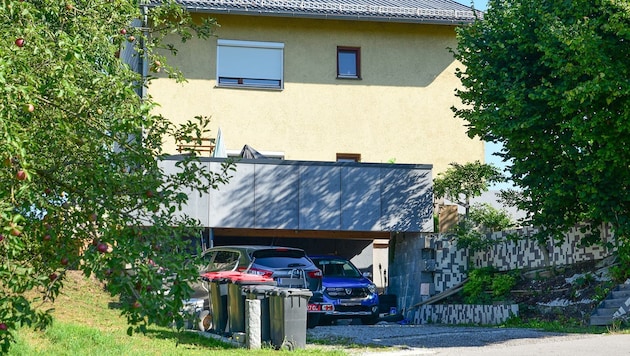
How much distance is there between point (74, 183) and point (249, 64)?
796 inches

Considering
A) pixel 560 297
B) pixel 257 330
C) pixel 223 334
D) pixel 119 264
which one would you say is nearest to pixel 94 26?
pixel 119 264

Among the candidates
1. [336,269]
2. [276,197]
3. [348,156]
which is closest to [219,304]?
[336,269]

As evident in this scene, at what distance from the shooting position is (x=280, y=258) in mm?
19703

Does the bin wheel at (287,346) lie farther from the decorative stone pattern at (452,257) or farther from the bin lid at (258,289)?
the decorative stone pattern at (452,257)

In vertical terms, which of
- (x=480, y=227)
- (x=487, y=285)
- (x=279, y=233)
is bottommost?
(x=487, y=285)

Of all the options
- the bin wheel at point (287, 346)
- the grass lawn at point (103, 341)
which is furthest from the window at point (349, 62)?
the bin wheel at point (287, 346)

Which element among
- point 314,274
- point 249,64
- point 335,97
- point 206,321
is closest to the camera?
point 206,321

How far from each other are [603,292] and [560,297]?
4.55 ft

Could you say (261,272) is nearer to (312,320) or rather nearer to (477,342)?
(312,320)

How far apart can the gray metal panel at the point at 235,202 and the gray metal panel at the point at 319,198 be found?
1285 millimetres

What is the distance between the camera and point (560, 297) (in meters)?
20.0

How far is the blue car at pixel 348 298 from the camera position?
20.8 meters

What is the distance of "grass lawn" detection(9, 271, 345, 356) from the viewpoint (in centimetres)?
1387

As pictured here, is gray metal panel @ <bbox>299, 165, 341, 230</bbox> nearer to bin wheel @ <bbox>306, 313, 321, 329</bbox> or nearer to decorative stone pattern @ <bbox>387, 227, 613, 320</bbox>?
decorative stone pattern @ <bbox>387, 227, 613, 320</bbox>
